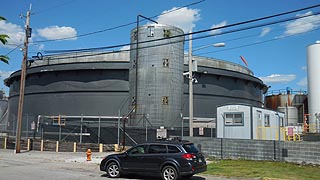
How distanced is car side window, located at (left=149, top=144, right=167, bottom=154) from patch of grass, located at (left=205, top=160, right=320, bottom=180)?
3398 millimetres

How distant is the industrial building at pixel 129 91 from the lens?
34.5 meters

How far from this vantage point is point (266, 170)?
1741cm

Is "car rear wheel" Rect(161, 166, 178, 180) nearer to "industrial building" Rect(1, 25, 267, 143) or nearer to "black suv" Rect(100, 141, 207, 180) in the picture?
"black suv" Rect(100, 141, 207, 180)

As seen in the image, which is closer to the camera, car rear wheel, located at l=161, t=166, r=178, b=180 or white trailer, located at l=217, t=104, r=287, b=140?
car rear wheel, located at l=161, t=166, r=178, b=180

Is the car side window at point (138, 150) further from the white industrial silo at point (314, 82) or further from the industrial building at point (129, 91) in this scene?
the white industrial silo at point (314, 82)

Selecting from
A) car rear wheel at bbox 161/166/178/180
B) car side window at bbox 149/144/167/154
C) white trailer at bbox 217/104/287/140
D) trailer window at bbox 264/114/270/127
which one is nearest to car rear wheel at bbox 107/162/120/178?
car side window at bbox 149/144/167/154

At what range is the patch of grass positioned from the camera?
51.4 ft

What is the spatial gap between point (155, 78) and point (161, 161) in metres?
20.8

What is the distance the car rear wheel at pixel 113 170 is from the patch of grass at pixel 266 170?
4.43 m

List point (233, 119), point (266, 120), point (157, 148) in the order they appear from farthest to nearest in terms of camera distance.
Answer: point (266, 120), point (233, 119), point (157, 148)

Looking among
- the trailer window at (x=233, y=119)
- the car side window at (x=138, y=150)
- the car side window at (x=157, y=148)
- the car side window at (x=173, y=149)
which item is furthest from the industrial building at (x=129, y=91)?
the car side window at (x=173, y=149)

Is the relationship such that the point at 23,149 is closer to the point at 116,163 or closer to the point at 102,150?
the point at 102,150

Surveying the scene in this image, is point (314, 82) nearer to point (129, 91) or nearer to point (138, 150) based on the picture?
point (129, 91)

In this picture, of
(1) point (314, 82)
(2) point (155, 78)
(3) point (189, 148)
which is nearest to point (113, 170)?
(3) point (189, 148)
